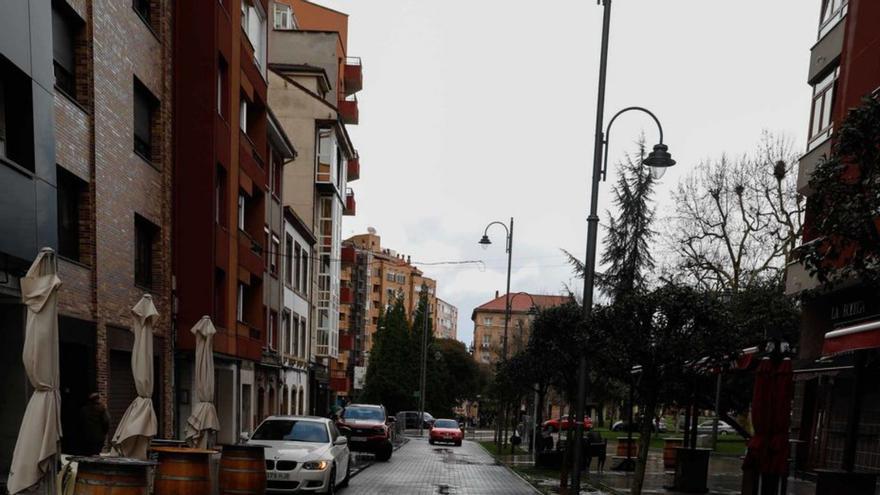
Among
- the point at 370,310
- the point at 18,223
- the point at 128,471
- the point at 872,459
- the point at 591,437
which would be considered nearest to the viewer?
the point at 128,471

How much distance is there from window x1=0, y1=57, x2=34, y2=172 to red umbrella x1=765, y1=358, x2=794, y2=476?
1167 cm

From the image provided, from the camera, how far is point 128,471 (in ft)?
27.3

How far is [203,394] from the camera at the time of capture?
17094 millimetres

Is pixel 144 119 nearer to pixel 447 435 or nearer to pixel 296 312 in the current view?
pixel 296 312

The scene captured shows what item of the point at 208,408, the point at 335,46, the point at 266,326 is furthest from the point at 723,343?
the point at 335,46

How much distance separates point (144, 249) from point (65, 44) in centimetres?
623

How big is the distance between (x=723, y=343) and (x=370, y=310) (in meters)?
118

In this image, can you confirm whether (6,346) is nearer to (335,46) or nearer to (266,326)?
(266,326)

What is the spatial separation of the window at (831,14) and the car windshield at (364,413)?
60.7ft

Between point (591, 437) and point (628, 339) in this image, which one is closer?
point (628, 339)

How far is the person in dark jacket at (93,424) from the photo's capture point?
14.6 meters

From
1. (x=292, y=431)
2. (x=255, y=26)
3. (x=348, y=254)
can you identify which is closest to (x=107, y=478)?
(x=292, y=431)

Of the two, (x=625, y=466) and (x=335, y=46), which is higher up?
(x=335, y=46)

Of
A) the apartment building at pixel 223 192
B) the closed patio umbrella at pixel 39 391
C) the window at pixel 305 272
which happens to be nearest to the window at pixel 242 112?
the apartment building at pixel 223 192
